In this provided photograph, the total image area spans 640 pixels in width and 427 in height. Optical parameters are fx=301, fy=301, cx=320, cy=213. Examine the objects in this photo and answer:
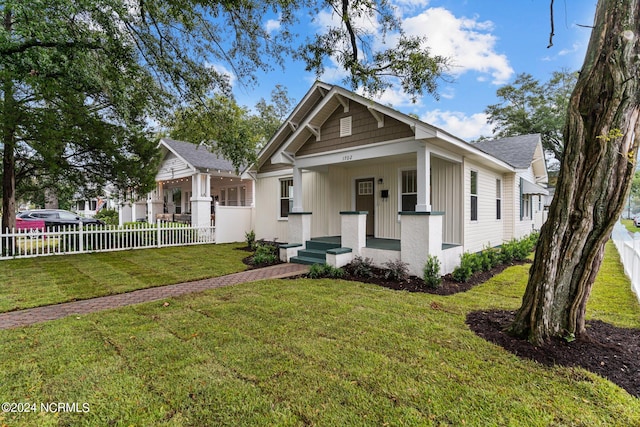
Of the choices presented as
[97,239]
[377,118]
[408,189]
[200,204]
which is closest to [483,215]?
[408,189]

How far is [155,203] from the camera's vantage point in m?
19.4

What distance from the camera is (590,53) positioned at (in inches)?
125

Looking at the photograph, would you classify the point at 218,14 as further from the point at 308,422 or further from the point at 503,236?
the point at 503,236

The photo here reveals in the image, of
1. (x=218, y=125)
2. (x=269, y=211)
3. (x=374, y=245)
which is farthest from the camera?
(x=269, y=211)

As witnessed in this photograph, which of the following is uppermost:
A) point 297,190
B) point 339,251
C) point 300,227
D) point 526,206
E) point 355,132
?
point 355,132

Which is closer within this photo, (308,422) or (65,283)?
(308,422)

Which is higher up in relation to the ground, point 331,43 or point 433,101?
point 331,43


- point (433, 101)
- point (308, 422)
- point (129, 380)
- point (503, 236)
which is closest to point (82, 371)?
point (129, 380)

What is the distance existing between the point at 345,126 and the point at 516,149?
897 cm

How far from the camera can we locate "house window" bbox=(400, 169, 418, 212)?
8872 mm

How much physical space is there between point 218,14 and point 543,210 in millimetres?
21831

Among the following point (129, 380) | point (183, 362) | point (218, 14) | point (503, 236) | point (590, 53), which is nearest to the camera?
point (129, 380)

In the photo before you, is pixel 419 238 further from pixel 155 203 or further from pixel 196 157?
pixel 155 203

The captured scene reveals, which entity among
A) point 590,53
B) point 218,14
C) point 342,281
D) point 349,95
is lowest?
point 342,281
